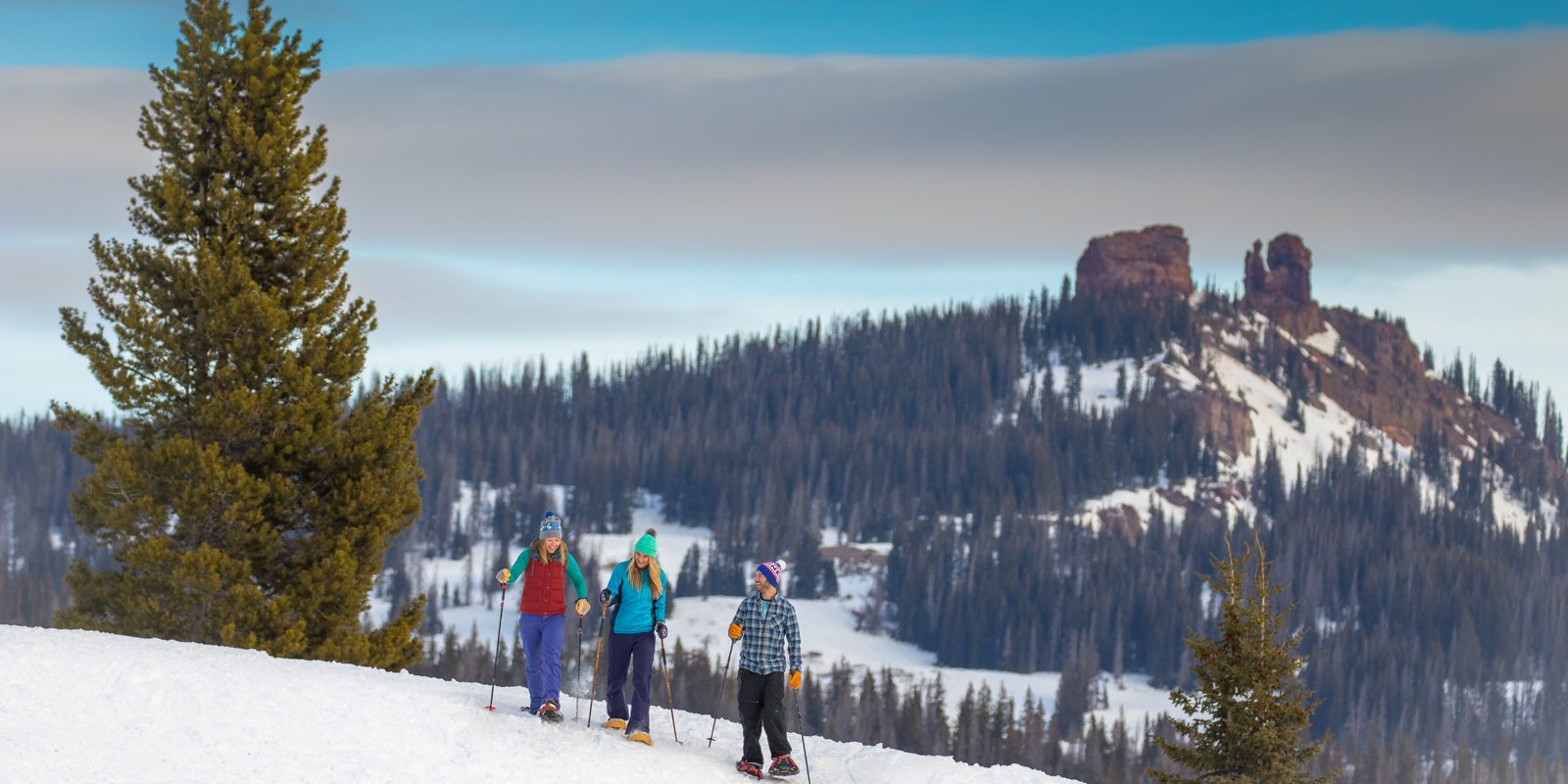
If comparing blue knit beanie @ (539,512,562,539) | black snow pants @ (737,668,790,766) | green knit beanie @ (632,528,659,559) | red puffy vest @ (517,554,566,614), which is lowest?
black snow pants @ (737,668,790,766)

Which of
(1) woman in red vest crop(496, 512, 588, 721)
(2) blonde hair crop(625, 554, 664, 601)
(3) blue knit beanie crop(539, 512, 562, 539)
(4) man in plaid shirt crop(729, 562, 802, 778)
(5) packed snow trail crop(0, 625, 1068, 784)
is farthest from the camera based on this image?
(1) woman in red vest crop(496, 512, 588, 721)

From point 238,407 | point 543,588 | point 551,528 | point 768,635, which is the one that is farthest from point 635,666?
point 238,407

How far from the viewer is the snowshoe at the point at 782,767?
20781mm

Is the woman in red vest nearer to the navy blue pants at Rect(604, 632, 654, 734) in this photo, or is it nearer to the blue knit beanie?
the blue knit beanie

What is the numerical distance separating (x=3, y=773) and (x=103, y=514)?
17.0m

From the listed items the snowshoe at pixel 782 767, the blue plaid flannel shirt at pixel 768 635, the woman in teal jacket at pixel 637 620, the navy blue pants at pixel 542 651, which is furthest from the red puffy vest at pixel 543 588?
the snowshoe at pixel 782 767

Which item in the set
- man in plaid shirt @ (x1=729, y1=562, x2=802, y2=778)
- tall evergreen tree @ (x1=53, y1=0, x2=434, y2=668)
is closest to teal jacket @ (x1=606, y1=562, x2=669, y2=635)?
man in plaid shirt @ (x1=729, y1=562, x2=802, y2=778)

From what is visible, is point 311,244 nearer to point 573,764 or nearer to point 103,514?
point 103,514

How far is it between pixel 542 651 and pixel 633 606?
1406 millimetres

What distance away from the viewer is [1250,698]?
78.2 feet

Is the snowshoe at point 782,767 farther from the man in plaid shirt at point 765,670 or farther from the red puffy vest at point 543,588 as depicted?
the red puffy vest at point 543,588

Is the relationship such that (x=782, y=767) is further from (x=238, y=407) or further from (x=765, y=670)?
(x=238, y=407)

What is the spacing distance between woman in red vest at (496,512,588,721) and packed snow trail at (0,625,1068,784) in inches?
20.5

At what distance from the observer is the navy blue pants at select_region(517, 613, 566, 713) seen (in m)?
21.5
